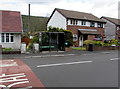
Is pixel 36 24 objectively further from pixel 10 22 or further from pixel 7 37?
pixel 7 37

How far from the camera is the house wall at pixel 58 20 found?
91.4 ft

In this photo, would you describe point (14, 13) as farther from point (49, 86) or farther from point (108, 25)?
point (108, 25)

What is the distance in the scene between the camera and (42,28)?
1590 inches

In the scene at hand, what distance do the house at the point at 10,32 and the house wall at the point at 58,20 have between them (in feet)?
30.2

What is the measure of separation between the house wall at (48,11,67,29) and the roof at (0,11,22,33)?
348 inches

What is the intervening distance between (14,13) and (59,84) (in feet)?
73.5

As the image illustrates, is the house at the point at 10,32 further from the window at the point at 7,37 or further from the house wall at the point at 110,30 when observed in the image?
the house wall at the point at 110,30

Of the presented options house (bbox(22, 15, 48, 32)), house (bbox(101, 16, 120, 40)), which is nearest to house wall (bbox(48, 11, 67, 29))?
house (bbox(22, 15, 48, 32))

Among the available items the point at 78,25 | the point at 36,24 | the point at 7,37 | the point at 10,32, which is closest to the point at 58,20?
the point at 78,25

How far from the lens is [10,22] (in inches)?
872

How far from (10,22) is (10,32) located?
9.61ft

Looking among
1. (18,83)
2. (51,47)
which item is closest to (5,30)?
(51,47)

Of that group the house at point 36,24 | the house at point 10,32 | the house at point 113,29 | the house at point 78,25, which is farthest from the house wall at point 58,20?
the house at point 113,29

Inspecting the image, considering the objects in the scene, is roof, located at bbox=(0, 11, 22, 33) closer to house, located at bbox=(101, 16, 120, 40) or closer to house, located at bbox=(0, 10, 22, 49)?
house, located at bbox=(0, 10, 22, 49)
